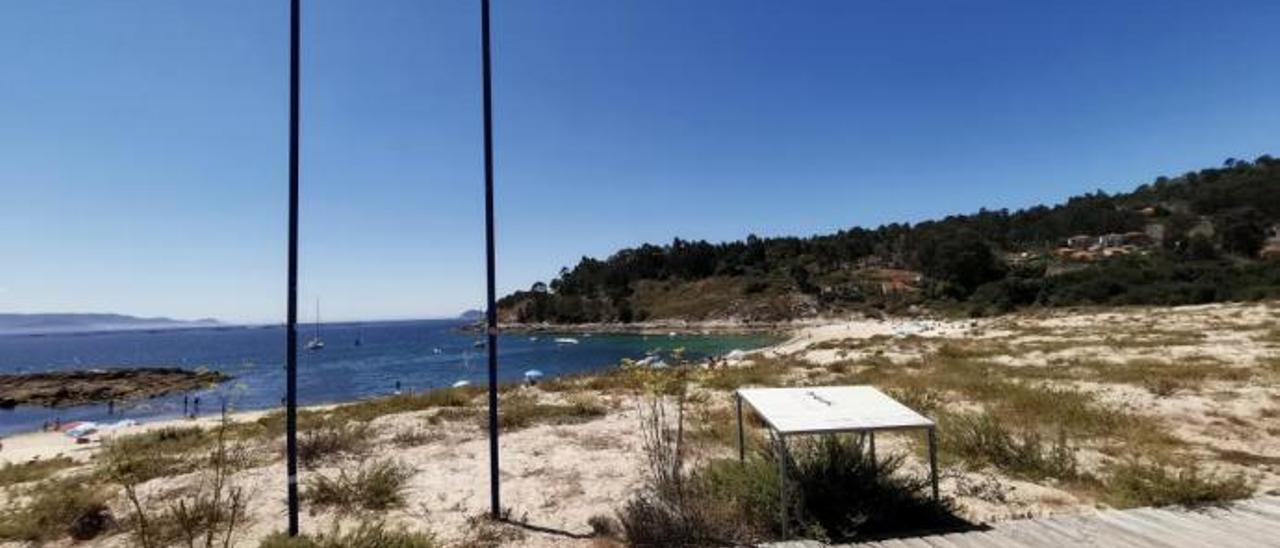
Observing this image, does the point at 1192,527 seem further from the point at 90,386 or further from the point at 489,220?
the point at 90,386

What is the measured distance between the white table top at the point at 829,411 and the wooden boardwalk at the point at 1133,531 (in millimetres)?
976

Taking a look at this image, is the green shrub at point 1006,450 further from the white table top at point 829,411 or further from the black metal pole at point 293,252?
the black metal pole at point 293,252

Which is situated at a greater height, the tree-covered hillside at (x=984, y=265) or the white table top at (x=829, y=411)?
the tree-covered hillside at (x=984, y=265)

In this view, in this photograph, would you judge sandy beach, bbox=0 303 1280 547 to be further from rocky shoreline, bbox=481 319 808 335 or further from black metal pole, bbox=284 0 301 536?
rocky shoreline, bbox=481 319 808 335

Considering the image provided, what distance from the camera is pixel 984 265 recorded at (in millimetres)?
91062

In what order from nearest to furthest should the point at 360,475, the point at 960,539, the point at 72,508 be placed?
the point at 960,539, the point at 72,508, the point at 360,475

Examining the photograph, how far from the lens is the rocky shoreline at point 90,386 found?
50156 mm

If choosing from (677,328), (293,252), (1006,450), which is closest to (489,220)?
(293,252)

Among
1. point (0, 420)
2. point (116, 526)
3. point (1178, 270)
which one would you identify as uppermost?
point (1178, 270)

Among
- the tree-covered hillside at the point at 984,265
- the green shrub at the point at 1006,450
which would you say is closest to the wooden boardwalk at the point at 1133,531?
the green shrub at the point at 1006,450

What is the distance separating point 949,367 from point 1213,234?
87.3 meters

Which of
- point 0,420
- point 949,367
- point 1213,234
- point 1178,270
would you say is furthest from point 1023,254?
point 0,420

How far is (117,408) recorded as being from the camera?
44344 mm

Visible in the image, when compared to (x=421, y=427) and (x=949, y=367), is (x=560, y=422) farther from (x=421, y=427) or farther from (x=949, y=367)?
(x=949, y=367)
